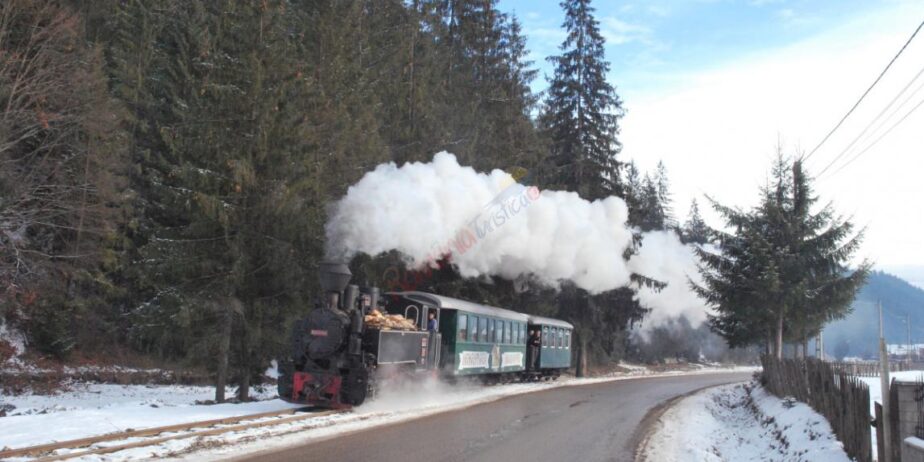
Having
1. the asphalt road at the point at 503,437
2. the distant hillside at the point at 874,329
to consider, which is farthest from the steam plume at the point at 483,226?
the distant hillside at the point at 874,329

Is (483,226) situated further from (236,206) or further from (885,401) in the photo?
(885,401)

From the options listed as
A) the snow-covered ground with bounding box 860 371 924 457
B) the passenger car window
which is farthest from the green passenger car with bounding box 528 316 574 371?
the snow-covered ground with bounding box 860 371 924 457

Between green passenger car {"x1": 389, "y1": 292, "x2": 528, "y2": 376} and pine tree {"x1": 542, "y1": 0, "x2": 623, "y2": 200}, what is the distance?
1167 centimetres

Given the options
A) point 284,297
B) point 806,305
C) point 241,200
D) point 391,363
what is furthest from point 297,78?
point 806,305

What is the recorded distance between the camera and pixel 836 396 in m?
10.2

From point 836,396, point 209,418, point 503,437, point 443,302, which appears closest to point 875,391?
point 836,396

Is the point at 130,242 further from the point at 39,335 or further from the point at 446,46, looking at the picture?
the point at 446,46

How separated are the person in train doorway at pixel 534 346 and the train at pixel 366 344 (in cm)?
515

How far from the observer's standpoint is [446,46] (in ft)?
111

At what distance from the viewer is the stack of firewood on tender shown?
1387 centimetres

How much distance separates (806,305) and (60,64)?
74.9ft

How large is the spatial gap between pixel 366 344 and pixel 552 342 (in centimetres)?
1393

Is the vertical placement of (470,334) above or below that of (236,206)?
below

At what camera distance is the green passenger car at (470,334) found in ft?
57.0
